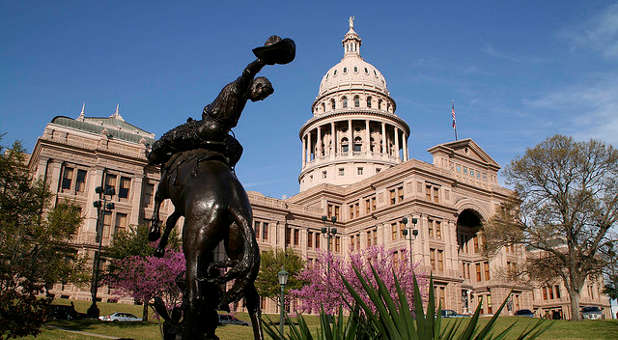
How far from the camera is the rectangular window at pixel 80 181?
151 feet

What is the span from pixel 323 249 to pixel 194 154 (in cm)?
5692

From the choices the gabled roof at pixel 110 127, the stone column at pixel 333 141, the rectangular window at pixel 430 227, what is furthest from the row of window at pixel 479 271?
the gabled roof at pixel 110 127

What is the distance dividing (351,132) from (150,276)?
5548cm

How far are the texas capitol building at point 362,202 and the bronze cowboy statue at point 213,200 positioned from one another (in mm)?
36638

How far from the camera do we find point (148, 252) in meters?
35.7

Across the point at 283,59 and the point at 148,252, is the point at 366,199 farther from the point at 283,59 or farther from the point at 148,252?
the point at 283,59

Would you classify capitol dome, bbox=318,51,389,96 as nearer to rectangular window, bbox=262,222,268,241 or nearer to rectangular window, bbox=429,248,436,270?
rectangular window, bbox=262,222,268,241

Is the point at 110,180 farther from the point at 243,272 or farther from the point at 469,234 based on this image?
the point at 243,272

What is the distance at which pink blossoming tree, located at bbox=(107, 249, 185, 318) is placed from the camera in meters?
29.4

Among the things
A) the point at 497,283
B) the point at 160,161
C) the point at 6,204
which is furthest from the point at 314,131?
the point at 160,161

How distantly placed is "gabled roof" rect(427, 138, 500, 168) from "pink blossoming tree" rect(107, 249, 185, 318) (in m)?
37.9

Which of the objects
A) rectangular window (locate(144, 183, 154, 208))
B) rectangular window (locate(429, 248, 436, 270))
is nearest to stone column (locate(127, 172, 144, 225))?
rectangular window (locate(144, 183, 154, 208))

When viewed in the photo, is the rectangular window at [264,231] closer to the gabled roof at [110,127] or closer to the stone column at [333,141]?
the gabled roof at [110,127]

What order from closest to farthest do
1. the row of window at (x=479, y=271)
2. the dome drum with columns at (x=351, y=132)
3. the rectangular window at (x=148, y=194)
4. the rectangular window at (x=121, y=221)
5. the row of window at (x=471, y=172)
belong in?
1. the rectangular window at (x=121, y=221)
2. the rectangular window at (x=148, y=194)
3. the row of window at (x=479, y=271)
4. the row of window at (x=471, y=172)
5. the dome drum with columns at (x=351, y=132)
